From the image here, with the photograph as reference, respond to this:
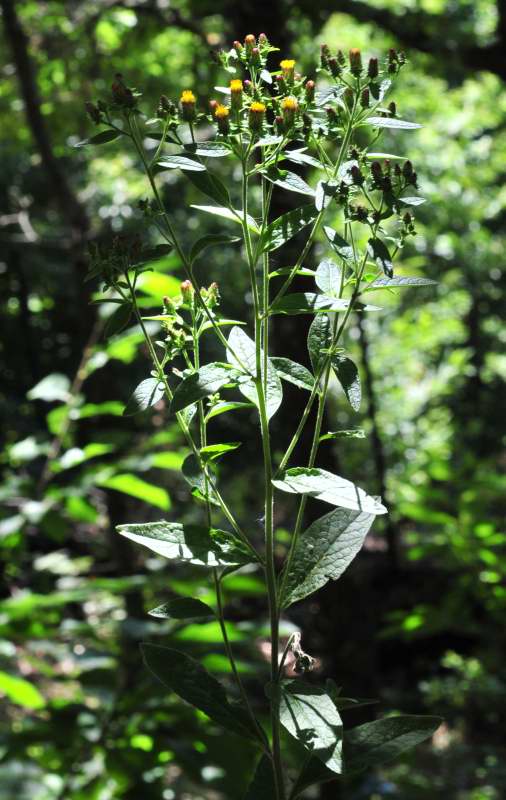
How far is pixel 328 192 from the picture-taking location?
568 millimetres

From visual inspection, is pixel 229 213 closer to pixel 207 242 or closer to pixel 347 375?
pixel 207 242

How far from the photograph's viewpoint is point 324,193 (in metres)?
0.57

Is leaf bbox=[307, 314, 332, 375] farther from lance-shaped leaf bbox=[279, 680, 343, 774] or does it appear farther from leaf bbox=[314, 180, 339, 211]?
lance-shaped leaf bbox=[279, 680, 343, 774]

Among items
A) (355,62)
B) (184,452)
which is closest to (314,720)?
(355,62)

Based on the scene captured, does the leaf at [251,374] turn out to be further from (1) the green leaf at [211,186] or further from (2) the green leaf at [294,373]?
(1) the green leaf at [211,186]

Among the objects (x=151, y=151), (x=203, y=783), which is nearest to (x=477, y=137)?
(x=151, y=151)

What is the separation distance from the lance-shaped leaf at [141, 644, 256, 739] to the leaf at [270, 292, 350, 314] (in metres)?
0.26

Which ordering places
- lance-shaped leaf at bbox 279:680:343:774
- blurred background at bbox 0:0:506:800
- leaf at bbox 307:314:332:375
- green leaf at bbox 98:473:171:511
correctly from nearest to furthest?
1. lance-shaped leaf at bbox 279:680:343:774
2. leaf at bbox 307:314:332:375
3. green leaf at bbox 98:473:171:511
4. blurred background at bbox 0:0:506:800

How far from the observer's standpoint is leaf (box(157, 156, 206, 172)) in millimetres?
564

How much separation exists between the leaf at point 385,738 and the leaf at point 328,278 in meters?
0.31

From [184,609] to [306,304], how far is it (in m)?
0.24

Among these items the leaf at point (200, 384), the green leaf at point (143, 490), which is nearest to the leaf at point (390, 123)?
the leaf at point (200, 384)

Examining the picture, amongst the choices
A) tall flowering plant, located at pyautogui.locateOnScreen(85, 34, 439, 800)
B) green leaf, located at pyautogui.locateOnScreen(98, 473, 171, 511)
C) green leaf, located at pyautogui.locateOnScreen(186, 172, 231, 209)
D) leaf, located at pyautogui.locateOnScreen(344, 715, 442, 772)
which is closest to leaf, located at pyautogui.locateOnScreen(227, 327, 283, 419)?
tall flowering plant, located at pyautogui.locateOnScreen(85, 34, 439, 800)

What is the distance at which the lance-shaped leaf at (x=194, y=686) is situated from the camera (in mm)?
615
